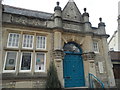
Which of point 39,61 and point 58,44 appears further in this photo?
point 58,44

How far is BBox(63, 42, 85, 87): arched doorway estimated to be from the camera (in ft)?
18.8

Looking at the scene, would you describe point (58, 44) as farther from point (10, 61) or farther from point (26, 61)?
point (10, 61)

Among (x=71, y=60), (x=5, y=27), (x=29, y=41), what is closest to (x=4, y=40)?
(x=5, y=27)

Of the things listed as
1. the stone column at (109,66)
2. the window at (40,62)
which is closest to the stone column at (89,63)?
the stone column at (109,66)

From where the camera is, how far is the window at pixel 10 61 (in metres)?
4.72

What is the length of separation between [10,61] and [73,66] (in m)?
4.17

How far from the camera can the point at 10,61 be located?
4.86 m

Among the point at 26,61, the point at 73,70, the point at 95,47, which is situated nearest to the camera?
the point at 26,61

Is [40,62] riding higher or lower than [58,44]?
lower

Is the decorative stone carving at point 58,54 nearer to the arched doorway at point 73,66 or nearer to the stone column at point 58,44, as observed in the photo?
the stone column at point 58,44

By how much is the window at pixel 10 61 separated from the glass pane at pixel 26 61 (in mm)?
456

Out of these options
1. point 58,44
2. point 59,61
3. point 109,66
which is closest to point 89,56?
point 109,66

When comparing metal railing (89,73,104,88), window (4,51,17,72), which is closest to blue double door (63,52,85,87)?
metal railing (89,73,104,88)

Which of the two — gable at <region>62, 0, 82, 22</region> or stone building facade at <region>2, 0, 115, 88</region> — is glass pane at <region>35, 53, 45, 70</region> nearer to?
stone building facade at <region>2, 0, 115, 88</region>
